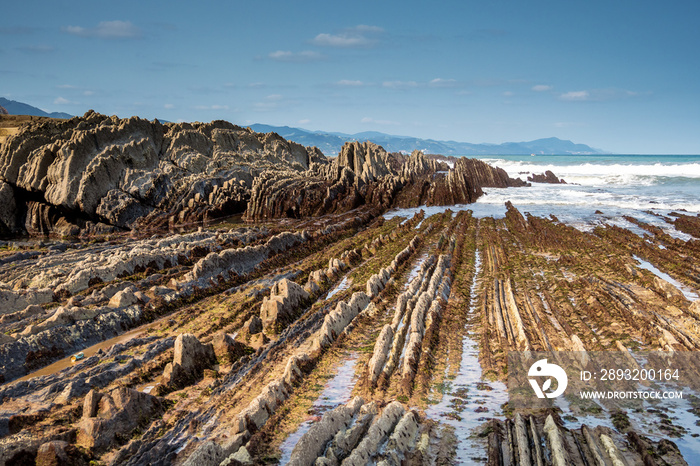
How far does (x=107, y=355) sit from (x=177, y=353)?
2883 mm

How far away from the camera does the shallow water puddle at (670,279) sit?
1708cm

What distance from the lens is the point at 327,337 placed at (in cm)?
1405

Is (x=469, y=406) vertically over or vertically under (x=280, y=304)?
under

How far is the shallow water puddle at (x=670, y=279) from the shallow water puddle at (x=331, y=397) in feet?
48.1

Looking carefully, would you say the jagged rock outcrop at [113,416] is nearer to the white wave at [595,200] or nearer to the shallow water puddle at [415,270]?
the shallow water puddle at [415,270]

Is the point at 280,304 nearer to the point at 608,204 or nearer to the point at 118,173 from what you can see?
the point at 118,173

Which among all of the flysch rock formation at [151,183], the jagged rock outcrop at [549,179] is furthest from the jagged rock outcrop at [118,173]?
the jagged rock outcrop at [549,179]

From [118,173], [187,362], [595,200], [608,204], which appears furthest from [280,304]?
[595,200]

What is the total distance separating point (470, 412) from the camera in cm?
1002

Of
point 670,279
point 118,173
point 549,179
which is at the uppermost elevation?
point 549,179

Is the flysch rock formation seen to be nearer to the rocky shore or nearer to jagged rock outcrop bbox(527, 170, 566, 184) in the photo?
the rocky shore

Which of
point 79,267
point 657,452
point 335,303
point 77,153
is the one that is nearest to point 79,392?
point 335,303

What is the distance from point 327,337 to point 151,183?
3561 centimetres

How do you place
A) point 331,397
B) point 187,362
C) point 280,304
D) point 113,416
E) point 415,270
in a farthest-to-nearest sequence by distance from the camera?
point 415,270
point 280,304
point 187,362
point 331,397
point 113,416
